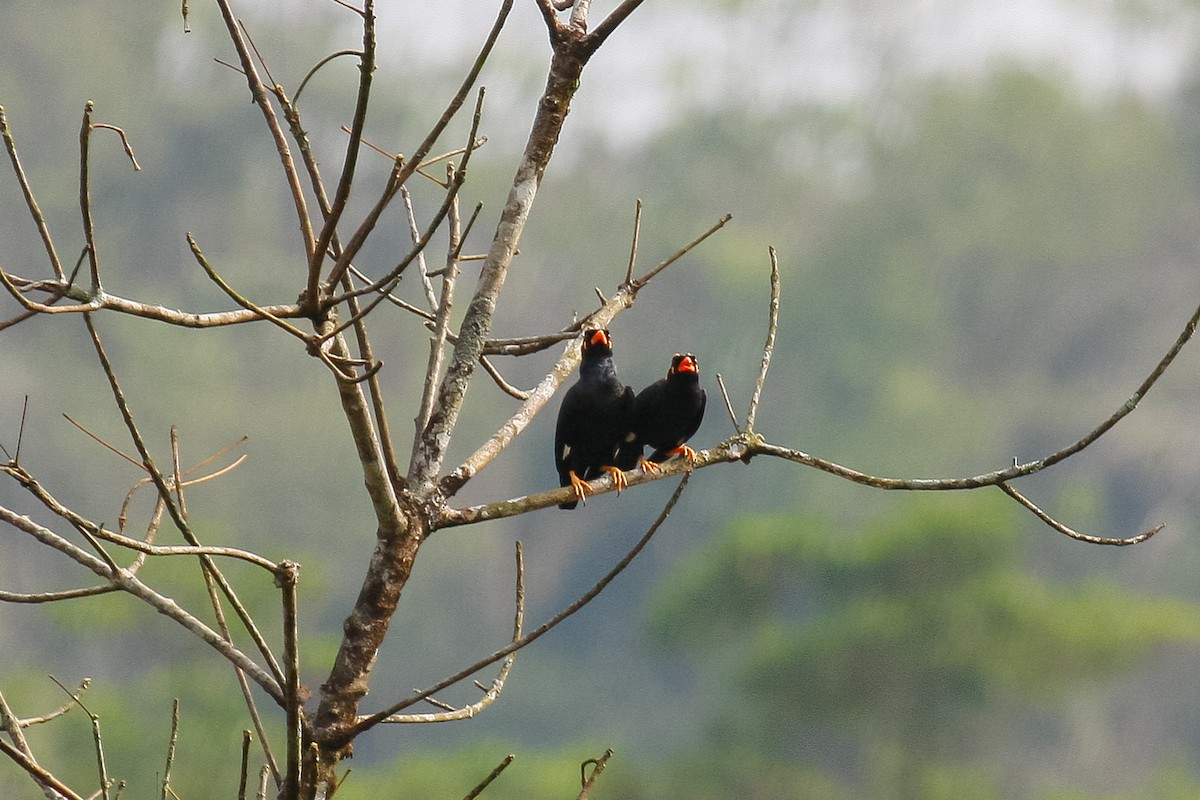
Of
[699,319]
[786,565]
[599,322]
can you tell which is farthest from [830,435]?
[599,322]

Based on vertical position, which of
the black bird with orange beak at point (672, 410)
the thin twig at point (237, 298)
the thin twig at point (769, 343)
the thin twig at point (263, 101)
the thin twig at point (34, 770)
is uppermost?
the black bird with orange beak at point (672, 410)

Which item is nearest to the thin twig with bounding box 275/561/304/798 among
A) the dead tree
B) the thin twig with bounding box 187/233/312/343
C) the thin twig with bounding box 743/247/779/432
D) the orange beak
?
the dead tree

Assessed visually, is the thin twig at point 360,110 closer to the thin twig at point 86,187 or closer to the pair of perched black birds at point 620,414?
the thin twig at point 86,187

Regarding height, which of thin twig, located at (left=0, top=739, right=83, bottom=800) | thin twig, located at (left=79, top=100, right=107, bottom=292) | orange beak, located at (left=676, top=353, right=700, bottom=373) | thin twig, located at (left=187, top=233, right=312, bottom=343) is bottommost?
thin twig, located at (left=0, top=739, right=83, bottom=800)

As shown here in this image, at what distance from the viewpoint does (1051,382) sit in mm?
24500

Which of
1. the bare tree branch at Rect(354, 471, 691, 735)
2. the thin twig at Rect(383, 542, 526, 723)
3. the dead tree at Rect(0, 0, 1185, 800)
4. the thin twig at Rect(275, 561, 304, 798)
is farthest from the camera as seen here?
the thin twig at Rect(383, 542, 526, 723)

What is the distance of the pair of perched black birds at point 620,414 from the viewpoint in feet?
12.9

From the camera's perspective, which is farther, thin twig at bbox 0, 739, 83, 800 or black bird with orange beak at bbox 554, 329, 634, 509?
black bird with orange beak at bbox 554, 329, 634, 509

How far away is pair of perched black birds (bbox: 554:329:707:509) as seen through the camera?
394cm

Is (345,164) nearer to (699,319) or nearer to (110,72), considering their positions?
(699,319)

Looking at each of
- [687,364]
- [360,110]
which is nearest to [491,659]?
[360,110]

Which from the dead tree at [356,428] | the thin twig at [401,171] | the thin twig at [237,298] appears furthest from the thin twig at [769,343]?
the thin twig at [237,298]

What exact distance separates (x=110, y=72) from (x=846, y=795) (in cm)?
1923

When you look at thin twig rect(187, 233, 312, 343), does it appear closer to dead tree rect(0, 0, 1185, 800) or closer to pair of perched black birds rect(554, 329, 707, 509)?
dead tree rect(0, 0, 1185, 800)
